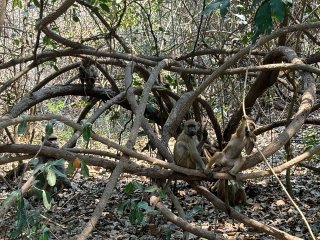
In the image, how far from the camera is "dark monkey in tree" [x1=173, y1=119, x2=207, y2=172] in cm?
536

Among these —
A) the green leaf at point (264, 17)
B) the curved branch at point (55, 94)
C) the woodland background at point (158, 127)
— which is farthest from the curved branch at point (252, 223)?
the curved branch at point (55, 94)

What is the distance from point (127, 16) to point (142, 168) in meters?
5.39

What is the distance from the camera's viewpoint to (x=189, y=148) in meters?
5.36

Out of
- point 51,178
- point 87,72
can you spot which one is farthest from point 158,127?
point 51,178

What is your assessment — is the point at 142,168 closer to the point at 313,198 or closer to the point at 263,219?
the point at 263,219

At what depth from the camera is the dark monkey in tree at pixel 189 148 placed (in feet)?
17.6

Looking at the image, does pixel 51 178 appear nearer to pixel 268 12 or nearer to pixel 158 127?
pixel 268 12

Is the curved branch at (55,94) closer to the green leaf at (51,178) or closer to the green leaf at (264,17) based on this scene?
the green leaf at (51,178)

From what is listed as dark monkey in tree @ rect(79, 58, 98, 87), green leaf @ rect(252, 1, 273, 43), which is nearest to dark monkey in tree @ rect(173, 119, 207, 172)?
dark monkey in tree @ rect(79, 58, 98, 87)

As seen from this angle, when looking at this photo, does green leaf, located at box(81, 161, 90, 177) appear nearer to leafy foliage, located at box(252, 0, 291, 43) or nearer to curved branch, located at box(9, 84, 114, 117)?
leafy foliage, located at box(252, 0, 291, 43)

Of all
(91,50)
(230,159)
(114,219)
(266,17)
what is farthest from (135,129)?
(114,219)

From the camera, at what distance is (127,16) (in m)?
9.06

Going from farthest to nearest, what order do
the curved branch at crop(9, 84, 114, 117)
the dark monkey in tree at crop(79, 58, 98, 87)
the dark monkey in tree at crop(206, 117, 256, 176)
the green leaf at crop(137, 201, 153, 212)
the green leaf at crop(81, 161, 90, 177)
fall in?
1. the dark monkey in tree at crop(79, 58, 98, 87)
2. the curved branch at crop(9, 84, 114, 117)
3. the dark monkey in tree at crop(206, 117, 256, 176)
4. the green leaf at crop(137, 201, 153, 212)
5. the green leaf at crop(81, 161, 90, 177)

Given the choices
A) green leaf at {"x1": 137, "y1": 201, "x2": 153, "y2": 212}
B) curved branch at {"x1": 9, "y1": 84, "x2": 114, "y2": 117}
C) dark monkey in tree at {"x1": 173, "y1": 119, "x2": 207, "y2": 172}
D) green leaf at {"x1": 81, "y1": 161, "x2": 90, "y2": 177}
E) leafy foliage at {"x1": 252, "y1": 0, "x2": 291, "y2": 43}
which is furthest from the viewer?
dark monkey in tree at {"x1": 173, "y1": 119, "x2": 207, "y2": 172}
